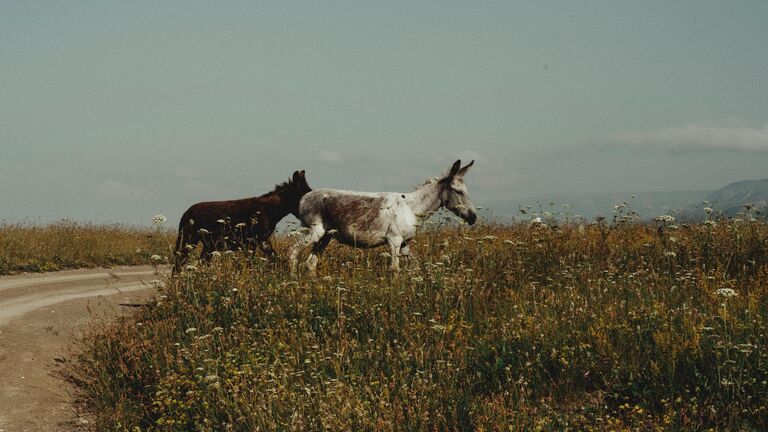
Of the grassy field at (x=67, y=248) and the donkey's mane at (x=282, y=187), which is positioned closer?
the donkey's mane at (x=282, y=187)

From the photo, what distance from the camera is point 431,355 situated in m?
7.20

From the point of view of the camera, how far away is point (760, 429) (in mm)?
5637

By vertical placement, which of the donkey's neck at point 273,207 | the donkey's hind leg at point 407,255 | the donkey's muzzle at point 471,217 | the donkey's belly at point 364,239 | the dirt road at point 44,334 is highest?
the donkey's neck at point 273,207

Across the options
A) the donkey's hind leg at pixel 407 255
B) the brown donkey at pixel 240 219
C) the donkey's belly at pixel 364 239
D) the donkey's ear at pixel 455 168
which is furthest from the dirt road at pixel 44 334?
the donkey's ear at pixel 455 168

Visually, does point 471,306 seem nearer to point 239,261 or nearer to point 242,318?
point 242,318

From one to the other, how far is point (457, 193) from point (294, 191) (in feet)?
10.8

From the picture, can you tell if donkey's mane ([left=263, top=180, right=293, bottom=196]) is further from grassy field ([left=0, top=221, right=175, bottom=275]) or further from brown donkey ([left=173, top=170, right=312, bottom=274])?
grassy field ([left=0, top=221, right=175, bottom=275])

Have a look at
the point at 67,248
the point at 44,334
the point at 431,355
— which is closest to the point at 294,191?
the point at 44,334

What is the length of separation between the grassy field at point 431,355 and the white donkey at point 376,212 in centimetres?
81

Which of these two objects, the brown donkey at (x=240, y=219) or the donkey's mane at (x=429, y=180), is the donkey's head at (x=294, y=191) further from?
the donkey's mane at (x=429, y=180)

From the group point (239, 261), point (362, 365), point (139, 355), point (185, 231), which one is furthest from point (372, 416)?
point (185, 231)

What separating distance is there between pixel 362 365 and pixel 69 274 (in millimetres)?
13046

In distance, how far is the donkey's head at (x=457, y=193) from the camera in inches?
471

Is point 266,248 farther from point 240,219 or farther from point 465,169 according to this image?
point 465,169
